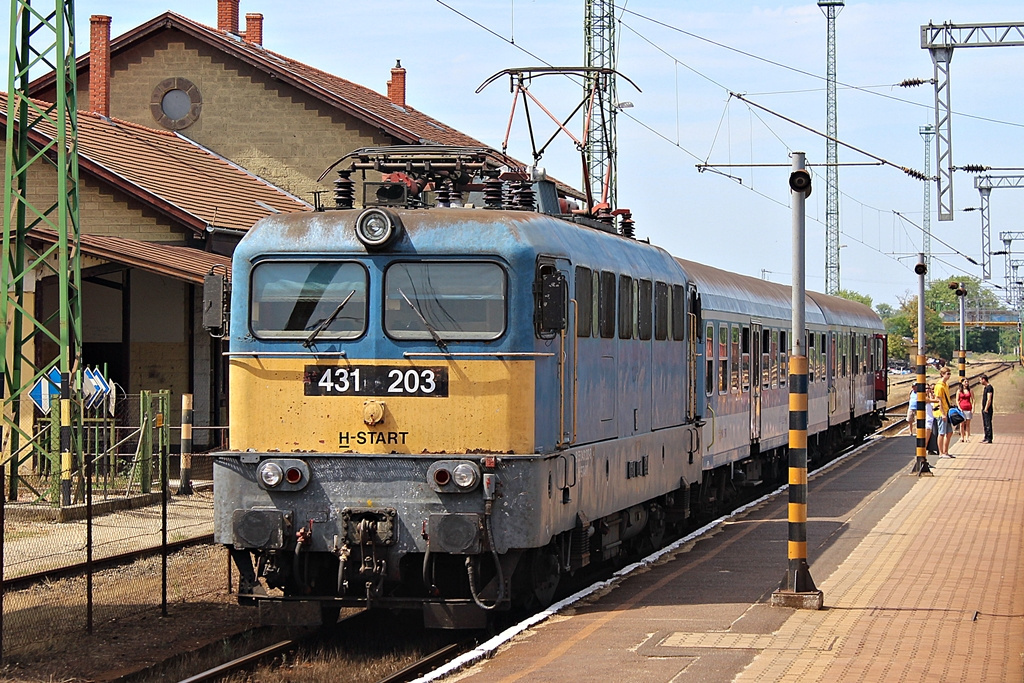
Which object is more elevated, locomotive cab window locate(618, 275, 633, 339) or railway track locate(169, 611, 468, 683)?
locomotive cab window locate(618, 275, 633, 339)

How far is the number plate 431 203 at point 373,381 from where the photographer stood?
35.0 feet

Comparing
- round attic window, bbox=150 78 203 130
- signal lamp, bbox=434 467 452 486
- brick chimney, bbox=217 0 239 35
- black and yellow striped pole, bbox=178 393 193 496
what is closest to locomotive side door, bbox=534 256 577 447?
signal lamp, bbox=434 467 452 486

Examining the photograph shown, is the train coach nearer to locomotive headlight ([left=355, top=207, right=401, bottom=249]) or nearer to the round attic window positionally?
locomotive headlight ([left=355, top=207, right=401, bottom=249])

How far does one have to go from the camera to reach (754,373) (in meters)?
22.6

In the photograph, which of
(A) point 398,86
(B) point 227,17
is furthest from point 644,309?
(A) point 398,86

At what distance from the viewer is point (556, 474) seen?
1106cm

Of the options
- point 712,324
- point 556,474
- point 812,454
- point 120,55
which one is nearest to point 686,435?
point 712,324

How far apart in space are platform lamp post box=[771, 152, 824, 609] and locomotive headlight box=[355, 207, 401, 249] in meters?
3.31

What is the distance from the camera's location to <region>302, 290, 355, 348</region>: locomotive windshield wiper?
427 inches

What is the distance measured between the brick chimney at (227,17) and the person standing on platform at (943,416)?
67.3 ft

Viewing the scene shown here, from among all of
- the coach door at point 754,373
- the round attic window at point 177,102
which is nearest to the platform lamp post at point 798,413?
the coach door at point 754,373

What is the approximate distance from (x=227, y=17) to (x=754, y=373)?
21.4 m

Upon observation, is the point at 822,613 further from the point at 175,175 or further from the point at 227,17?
the point at 227,17

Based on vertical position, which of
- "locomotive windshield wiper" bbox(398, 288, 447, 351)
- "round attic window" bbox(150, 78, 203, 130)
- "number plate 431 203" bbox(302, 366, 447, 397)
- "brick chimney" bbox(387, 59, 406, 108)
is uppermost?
"brick chimney" bbox(387, 59, 406, 108)
